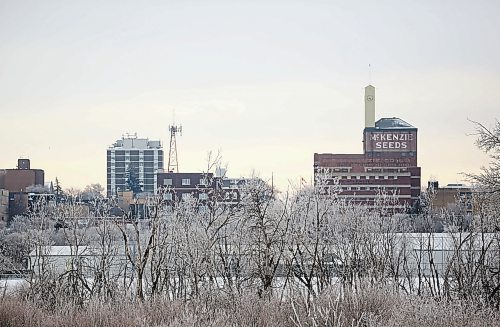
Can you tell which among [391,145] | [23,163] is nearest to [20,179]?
[23,163]

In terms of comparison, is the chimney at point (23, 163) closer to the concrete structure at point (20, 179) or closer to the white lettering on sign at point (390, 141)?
the concrete structure at point (20, 179)

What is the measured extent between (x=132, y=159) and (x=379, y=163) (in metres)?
39.1

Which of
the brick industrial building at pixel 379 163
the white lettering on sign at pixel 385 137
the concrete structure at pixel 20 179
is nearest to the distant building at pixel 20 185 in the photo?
the concrete structure at pixel 20 179

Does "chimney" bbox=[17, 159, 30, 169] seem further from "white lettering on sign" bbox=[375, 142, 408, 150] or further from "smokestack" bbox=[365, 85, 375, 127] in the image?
"white lettering on sign" bbox=[375, 142, 408, 150]

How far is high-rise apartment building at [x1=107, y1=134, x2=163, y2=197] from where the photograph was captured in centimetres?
10000

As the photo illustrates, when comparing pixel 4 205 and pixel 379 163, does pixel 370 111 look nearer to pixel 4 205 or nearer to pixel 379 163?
pixel 379 163

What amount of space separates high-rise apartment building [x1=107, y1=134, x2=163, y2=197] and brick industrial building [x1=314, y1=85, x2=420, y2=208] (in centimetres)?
3499

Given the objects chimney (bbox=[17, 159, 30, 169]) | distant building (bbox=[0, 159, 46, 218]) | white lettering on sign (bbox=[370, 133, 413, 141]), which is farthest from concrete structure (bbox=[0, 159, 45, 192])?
white lettering on sign (bbox=[370, 133, 413, 141])

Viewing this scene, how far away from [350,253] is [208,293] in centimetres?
1181

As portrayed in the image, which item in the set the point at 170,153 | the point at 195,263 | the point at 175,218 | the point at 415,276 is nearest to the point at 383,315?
the point at 195,263

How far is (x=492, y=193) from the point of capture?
22969 millimetres

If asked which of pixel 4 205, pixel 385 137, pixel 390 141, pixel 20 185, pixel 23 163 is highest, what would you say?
pixel 385 137

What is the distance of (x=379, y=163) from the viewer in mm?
70438

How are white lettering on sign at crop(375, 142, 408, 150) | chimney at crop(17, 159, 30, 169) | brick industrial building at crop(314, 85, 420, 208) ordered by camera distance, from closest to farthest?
brick industrial building at crop(314, 85, 420, 208), white lettering on sign at crop(375, 142, 408, 150), chimney at crop(17, 159, 30, 169)
